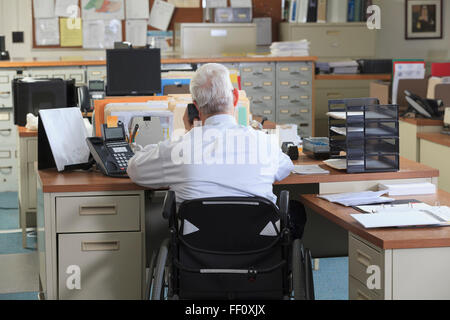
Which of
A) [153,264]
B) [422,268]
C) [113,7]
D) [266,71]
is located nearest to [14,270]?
[153,264]

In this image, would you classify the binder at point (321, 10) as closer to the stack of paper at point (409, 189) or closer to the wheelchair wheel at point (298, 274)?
the stack of paper at point (409, 189)

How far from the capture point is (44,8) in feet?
27.3

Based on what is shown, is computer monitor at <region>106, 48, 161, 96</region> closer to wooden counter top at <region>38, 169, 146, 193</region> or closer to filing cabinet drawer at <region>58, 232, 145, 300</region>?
wooden counter top at <region>38, 169, 146, 193</region>

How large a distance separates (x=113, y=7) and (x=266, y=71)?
2270 mm

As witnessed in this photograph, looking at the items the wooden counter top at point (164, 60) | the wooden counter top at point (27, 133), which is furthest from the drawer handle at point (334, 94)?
the wooden counter top at point (27, 133)

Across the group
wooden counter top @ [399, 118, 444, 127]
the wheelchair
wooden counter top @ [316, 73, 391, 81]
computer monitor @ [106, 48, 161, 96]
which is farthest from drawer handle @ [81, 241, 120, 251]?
wooden counter top @ [316, 73, 391, 81]

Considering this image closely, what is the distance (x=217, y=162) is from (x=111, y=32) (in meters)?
6.32

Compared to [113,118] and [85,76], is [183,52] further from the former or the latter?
[113,118]

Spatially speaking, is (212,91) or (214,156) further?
(212,91)

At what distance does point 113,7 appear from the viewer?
8.49 m

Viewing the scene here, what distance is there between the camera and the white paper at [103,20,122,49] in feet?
27.9

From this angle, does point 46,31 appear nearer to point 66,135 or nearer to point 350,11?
point 350,11

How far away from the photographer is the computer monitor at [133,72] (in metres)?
4.04

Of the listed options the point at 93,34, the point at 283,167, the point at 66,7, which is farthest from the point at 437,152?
the point at 66,7
